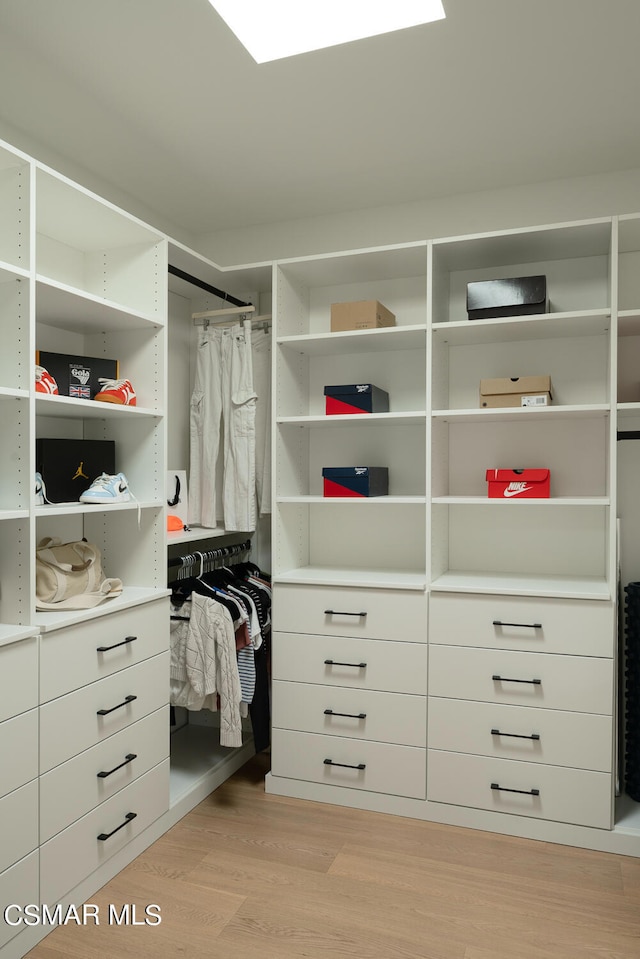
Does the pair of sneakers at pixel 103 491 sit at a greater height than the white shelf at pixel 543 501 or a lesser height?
greater

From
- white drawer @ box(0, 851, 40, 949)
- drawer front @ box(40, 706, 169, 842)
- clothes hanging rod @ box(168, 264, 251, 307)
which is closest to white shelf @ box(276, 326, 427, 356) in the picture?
clothes hanging rod @ box(168, 264, 251, 307)

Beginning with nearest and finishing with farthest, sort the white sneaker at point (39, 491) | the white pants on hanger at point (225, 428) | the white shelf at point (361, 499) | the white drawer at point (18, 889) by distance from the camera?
the white drawer at point (18, 889) → the white sneaker at point (39, 491) → the white shelf at point (361, 499) → the white pants on hanger at point (225, 428)

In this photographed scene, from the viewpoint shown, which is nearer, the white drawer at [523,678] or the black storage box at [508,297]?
the white drawer at [523,678]

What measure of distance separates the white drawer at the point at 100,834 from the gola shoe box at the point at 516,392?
78.0 inches

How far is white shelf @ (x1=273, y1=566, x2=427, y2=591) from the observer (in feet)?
9.51

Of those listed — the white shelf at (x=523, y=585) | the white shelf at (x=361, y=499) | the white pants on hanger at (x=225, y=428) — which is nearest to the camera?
the white shelf at (x=523, y=585)

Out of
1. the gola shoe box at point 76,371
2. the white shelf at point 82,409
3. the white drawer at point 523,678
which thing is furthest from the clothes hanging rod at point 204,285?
the white drawer at point 523,678

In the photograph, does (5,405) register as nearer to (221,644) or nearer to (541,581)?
(221,644)

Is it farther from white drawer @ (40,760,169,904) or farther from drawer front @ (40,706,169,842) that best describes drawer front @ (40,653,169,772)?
white drawer @ (40,760,169,904)

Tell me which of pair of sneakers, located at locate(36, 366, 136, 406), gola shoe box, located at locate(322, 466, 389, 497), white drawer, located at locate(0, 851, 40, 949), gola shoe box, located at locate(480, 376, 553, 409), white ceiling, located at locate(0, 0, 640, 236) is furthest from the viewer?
gola shoe box, located at locate(322, 466, 389, 497)

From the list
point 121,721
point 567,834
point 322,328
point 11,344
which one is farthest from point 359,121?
point 567,834

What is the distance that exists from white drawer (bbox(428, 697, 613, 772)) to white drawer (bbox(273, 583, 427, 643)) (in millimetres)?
333

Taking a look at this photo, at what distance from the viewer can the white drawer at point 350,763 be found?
2.86 metres

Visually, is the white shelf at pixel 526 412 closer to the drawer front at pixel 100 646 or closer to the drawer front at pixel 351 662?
the drawer front at pixel 351 662
